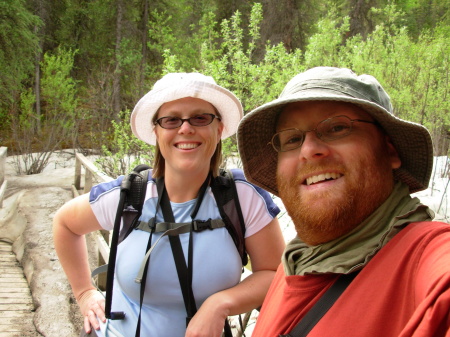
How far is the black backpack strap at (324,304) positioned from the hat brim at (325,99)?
460 millimetres

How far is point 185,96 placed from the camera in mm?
1871

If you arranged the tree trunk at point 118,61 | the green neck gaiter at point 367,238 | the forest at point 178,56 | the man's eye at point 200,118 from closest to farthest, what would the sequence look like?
the green neck gaiter at point 367,238 < the man's eye at point 200,118 < the forest at point 178,56 < the tree trunk at point 118,61

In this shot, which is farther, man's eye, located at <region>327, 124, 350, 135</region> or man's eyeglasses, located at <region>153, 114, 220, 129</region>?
man's eyeglasses, located at <region>153, 114, 220, 129</region>

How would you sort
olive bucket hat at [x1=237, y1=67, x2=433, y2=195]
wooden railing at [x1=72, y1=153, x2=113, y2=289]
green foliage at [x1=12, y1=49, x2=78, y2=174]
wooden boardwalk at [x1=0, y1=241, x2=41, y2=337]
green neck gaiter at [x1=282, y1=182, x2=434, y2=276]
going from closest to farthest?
1. green neck gaiter at [x1=282, y1=182, x2=434, y2=276]
2. olive bucket hat at [x1=237, y1=67, x2=433, y2=195]
3. wooden boardwalk at [x1=0, y1=241, x2=41, y2=337]
4. wooden railing at [x1=72, y1=153, x2=113, y2=289]
5. green foliage at [x1=12, y1=49, x2=78, y2=174]

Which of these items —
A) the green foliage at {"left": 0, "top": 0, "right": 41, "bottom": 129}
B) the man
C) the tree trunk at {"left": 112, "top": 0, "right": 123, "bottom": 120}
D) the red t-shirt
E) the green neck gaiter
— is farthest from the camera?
the tree trunk at {"left": 112, "top": 0, "right": 123, "bottom": 120}

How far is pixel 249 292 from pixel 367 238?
86cm

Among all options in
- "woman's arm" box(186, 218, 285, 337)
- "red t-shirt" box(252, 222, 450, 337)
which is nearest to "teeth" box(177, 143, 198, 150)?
"woman's arm" box(186, 218, 285, 337)

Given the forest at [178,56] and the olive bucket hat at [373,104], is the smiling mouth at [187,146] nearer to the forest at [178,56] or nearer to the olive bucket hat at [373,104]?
the olive bucket hat at [373,104]

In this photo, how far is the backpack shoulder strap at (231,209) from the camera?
1.76 metres

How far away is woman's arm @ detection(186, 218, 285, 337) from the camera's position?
156 cm

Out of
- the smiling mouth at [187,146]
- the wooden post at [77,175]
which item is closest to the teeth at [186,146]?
the smiling mouth at [187,146]

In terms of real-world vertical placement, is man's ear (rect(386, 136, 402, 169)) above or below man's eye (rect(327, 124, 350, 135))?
below

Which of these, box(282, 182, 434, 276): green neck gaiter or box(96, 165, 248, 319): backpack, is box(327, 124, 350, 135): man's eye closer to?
box(282, 182, 434, 276): green neck gaiter

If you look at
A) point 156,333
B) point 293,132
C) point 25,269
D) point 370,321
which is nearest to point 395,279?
point 370,321
